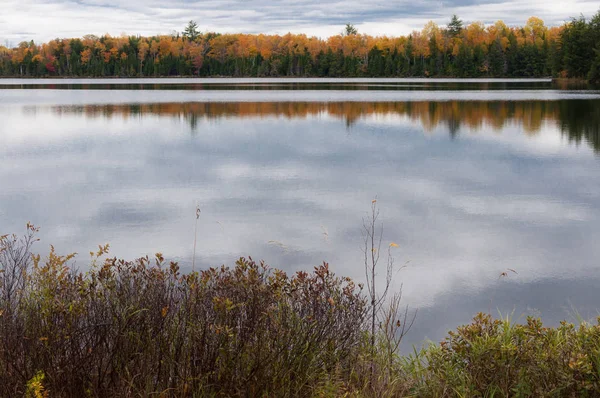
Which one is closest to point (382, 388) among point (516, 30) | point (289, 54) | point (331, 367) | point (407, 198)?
point (331, 367)

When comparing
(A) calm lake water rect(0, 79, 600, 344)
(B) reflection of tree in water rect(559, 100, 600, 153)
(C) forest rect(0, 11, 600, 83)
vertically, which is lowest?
(A) calm lake water rect(0, 79, 600, 344)

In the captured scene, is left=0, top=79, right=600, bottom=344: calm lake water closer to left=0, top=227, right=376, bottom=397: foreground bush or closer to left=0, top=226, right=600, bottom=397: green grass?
left=0, top=226, right=600, bottom=397: green grass

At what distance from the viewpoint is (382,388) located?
5.49 metres

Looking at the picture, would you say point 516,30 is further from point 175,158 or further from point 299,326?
point 299,326

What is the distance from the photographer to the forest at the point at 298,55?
135 m

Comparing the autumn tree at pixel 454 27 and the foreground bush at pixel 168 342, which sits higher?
the autumn tree at pixel 454 27

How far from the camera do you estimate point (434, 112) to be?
38562mm

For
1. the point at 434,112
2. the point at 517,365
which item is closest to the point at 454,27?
the point at 434,112

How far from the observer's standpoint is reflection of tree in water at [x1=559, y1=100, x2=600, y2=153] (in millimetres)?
26266

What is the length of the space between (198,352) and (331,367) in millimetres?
1257

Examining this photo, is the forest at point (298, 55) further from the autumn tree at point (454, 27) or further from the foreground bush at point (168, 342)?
the foreground bush at point (168, 342)

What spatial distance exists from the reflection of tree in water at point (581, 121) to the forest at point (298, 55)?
9038 cm

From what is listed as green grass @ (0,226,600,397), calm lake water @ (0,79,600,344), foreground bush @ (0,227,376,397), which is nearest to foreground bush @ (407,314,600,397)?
green grass @ (0,226,600,397)

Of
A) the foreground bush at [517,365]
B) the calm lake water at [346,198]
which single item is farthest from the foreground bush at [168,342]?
the calm lake water at [346,198]
